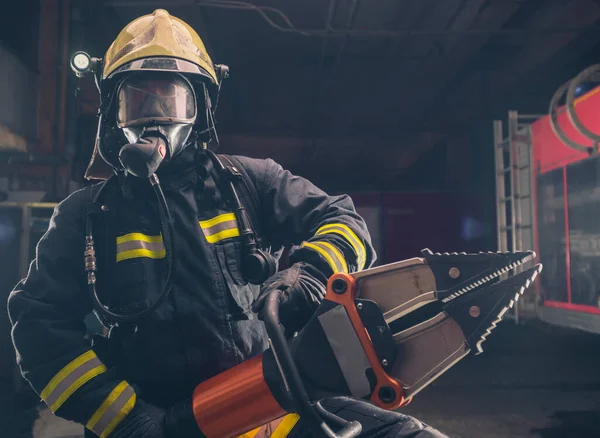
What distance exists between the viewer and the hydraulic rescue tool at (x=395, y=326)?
3.29 feet

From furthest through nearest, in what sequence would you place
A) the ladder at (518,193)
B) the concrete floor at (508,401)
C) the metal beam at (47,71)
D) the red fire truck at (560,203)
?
1. the ladder at (518,193)
2. the metal beam at (47,71)
3. the red fire truck at (560,203)
4. the concrete floor at (508,401)

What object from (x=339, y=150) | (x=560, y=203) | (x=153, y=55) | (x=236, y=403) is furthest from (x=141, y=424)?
(x=339, y=150)

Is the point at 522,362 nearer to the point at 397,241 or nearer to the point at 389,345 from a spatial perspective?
the point at 397,241

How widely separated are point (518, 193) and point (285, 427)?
6287 millimetres

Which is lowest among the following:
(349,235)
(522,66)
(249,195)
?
(349,235)

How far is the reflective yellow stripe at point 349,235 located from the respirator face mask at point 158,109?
0.54m

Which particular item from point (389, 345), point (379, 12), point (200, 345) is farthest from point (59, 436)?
point (379, 12)

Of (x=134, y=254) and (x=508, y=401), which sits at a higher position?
(x=134, y=254)

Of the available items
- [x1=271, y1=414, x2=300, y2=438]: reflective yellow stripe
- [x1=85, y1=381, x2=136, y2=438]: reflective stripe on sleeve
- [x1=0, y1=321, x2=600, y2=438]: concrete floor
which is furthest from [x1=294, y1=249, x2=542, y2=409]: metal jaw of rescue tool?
[x1=0, y1=321, x2=600, y2=438]: concrete floor

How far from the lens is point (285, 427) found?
1404 millimetres

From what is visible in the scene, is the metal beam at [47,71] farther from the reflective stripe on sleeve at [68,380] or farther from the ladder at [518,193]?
the ladder at [518,193]

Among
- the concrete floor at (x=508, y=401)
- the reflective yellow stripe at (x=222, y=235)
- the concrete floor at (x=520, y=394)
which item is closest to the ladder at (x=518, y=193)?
the concrete floor at (x=520, y=394)

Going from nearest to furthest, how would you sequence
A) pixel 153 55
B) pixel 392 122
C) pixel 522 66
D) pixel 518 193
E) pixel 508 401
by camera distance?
pixel 153 55
pixel 508 401
pixel 518 193
pixel 522 66
pixel 392 122

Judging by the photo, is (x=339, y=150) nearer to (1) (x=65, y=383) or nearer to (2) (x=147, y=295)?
(2) (x=147, y=295)
